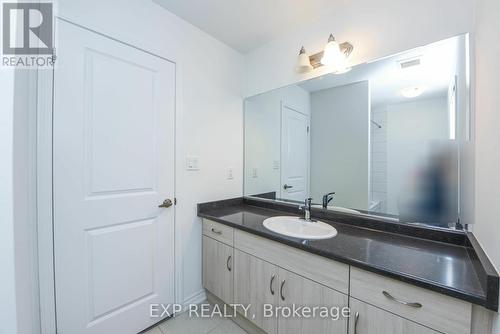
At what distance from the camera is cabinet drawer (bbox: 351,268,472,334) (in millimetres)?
715

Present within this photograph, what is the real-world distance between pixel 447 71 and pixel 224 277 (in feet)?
6.46

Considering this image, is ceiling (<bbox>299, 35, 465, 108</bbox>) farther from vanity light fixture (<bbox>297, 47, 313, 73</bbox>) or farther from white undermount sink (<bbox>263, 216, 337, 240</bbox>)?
white undermount sink (<bbox>263, 216, 337, 240</bbox>)

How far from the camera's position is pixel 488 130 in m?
0.79

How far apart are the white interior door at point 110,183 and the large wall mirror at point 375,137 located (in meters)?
0.99

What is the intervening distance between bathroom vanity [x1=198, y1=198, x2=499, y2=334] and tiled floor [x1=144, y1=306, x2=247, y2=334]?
18 cm

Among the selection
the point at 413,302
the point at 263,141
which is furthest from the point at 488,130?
the point at 263,141

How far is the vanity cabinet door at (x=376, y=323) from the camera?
80 centimetres

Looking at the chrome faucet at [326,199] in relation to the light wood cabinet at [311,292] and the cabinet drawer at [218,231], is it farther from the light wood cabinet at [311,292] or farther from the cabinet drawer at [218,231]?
the cabinet drawer at [218,231]

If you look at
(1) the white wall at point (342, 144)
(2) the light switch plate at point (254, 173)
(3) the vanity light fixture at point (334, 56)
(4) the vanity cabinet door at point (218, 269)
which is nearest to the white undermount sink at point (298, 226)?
(1) the white wall at point (342, 144)

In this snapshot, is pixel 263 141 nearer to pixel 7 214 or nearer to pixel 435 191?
pixel 435 191

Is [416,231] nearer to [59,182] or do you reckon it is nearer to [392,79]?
[392,79]

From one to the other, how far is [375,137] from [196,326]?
192 centimetres

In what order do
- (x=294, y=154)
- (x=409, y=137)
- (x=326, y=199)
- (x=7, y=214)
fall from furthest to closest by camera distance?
(x=294, y=154)
(x=326, y=199)
(x=409, y=137)
(x=7, y=214)
